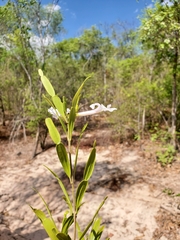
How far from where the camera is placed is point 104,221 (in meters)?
3.39

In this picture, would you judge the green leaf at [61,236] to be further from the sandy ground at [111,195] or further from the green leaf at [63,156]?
the sandy ground at [111,195]

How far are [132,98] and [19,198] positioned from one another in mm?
4435

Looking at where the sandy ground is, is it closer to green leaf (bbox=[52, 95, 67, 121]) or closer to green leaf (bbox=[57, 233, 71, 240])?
green leaf (bbox=[57, 233, 71, 240])

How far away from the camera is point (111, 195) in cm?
425

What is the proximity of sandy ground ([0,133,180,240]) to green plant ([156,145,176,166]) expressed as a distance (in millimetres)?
143

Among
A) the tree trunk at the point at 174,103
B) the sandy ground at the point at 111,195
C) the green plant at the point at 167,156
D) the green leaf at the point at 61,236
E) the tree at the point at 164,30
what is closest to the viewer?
the green leaf at the point at 61,236

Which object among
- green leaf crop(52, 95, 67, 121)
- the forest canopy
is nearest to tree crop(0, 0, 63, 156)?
the forest canopy

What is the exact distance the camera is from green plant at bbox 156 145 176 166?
5402 mm

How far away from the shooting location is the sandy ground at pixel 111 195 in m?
3.18

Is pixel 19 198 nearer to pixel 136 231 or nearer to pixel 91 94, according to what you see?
pixel 136 231

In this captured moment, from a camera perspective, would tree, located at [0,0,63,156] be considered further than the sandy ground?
Yes

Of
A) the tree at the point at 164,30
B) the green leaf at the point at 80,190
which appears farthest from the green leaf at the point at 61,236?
the tree at the point at 164,30

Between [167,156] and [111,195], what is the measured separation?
2.11 meters

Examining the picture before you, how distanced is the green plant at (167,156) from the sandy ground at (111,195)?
0.14 metres
